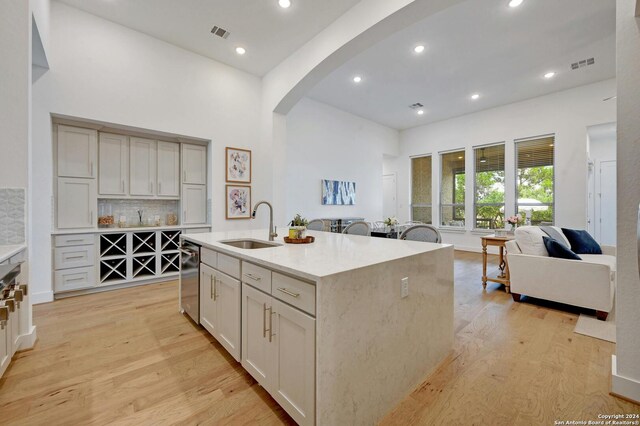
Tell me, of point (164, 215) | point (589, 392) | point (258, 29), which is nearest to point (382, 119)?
point (258, 29)

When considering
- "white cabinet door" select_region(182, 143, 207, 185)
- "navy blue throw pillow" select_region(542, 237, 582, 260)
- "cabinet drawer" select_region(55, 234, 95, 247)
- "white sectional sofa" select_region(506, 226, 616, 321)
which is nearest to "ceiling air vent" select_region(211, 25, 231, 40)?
"white cabinet door" select_region(182, 143, 207, 185)

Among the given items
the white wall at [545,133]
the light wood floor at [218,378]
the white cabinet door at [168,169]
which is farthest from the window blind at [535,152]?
the white cabinet door at [168,169]

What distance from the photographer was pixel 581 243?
12.1 feet

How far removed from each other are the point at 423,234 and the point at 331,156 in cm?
450

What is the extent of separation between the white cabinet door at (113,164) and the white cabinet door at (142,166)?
0.24 feet

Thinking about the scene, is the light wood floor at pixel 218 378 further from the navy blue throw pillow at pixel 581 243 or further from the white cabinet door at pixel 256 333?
the navy blue throw pillow at pixel 581 243

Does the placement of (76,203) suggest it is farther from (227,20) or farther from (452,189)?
(452,189)

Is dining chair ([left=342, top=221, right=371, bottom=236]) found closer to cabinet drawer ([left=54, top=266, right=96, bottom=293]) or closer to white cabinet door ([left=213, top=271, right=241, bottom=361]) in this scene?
white cabinet door ([left=213, top=271, right=241, bottom=361])

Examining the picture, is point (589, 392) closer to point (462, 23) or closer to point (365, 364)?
point (365, 364)

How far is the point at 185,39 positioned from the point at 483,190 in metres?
7.20

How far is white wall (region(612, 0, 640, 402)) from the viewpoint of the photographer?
63.3 inches

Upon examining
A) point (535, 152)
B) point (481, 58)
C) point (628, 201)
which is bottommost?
point (628, 201)

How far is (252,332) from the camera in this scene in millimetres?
1690

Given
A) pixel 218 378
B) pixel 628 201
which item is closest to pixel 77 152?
pixel 218 378
